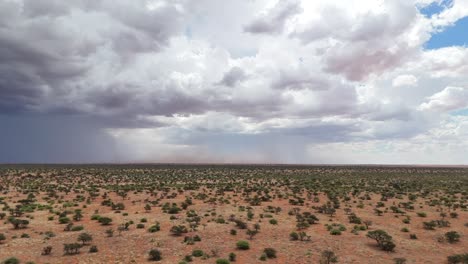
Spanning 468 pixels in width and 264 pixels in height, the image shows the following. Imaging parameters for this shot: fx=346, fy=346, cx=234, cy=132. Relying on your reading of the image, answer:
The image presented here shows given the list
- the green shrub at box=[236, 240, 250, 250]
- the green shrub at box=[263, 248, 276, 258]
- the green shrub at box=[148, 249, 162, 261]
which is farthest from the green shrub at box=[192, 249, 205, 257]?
the green shrub at box=[263, 248, 276, 258]

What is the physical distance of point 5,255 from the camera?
99.6ft

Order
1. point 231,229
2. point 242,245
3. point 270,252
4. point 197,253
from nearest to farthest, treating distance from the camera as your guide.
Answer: point 197,253
point 270,252
point 242,245
point 231,229

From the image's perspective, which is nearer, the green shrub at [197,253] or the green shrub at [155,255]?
the green shrub at [155,255]

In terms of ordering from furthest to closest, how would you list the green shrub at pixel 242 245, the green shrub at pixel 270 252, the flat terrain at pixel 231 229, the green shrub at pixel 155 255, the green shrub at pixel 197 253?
the green shrub at pixel 242 245, the flat terrain at pixel 231 229, the green shrub at pixel 270 252, the green shrub at pixel 197 253, the green shrub at pixel 155 255

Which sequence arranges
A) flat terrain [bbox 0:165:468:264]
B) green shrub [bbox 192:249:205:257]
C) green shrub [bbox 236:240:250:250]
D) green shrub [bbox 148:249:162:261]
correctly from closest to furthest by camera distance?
green shrub [bbox 148:249:162:261]
green shrub [bbox 192:249:205:257]
flat terrain [bbox 0:165:468:264]
green shrub [bbox 236:240:250:250]

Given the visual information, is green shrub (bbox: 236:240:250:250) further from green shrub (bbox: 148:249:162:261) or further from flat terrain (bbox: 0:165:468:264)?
green shrub (bbox: 148:249:162:261)

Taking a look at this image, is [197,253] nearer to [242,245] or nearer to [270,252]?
[242,245]

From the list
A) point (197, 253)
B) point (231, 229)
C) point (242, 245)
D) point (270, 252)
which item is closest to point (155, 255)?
point (197, 253)

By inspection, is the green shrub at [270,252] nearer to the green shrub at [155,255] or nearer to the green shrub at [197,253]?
the green shrub at [197,253]

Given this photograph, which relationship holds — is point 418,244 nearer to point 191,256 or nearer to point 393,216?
point 393,216

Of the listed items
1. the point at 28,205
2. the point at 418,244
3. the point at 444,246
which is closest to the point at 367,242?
the point at 418,244

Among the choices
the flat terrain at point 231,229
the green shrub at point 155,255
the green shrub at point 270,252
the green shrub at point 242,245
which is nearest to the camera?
the green shrub at point 155,255

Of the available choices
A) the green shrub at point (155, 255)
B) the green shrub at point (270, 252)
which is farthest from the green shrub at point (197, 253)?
the green shrub at point (270, 252)

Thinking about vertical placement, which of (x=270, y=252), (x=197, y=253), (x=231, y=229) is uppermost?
(x=231, y=229)
